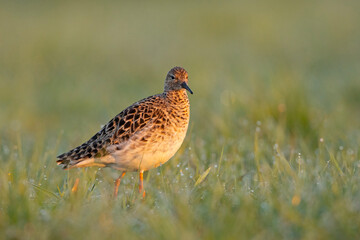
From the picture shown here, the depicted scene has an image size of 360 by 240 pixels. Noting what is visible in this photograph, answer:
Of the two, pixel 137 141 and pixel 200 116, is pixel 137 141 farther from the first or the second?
pixel 200 116

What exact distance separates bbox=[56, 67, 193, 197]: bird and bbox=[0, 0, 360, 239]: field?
220 mm

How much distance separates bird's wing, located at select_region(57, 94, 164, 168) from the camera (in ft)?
16.5

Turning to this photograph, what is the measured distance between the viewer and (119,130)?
5.09 meters

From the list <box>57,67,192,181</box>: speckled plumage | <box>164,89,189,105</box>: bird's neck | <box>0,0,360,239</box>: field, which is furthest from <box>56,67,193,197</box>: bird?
<box>0,0,360,239</box>: field

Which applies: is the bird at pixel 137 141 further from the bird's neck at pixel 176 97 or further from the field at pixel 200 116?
the field at pixel 200 116

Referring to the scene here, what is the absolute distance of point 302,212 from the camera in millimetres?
3654

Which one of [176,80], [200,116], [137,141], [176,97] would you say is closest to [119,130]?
[137,141]

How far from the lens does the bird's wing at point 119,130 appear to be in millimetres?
5035

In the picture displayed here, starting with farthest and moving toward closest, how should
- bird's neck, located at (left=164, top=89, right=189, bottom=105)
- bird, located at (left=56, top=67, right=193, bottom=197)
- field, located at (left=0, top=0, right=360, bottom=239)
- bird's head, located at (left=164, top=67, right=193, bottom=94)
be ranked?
bird's head, located at (left=164, top=67, right=193, bottom=94) < bird's neck, located at (left=164, top=89, right=189, bottom=105) < bird, located at (left=56, top=67, right=193, bottom=197) < field, located at (left=0, top=0, right=360, bottom=239)

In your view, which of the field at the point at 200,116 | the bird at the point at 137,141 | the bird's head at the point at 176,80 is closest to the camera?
the field at the point at 200,116

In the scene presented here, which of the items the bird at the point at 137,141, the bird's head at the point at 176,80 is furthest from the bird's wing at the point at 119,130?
the bird's head at the point at 176,80

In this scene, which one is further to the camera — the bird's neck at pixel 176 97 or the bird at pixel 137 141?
the bird's neck at pixel 176 97

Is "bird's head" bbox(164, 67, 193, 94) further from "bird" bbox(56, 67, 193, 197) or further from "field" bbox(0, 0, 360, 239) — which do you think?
"field" bbox(0, 0, 360, 239)

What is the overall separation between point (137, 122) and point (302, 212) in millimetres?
1949
